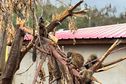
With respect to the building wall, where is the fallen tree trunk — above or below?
above

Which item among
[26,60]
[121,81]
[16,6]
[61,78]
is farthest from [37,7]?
[26,60]

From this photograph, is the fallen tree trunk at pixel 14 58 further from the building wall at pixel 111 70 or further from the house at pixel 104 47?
the building wall at pixel 111 70

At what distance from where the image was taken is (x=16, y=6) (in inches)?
257

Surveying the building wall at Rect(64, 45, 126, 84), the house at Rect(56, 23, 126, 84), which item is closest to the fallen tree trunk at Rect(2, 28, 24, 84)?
the house at Rect(56, 23, 126, 84)

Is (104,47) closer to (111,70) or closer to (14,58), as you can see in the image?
(111,70)

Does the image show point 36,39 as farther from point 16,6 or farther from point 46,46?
point 16,6

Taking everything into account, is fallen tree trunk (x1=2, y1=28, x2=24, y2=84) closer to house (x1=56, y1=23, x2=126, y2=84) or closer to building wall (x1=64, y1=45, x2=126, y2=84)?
house (x1=56, y1=23, x2=126, y2=84)

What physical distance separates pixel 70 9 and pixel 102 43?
27.4 ft

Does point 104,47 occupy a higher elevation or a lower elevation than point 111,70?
higher

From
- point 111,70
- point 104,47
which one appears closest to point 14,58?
point 111,70

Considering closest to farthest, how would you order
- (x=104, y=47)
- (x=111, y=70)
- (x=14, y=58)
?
(x=14, y=58)
(x=111, y=70)
(x=104, y=47)

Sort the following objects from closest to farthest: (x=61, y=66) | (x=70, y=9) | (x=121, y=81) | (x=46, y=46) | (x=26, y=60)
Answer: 1. (x=61, y=66)
2. (x=46, y=46)
3. (x=70, y=9)
4. (x=121, y=81)
5. (x=26, y=60)

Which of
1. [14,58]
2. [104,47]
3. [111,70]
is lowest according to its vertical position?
[111,70]

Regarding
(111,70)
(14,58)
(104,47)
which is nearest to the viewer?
(14,58)
